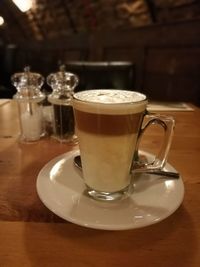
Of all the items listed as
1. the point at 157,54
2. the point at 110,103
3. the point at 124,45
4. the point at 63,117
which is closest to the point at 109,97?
the point at 110,103

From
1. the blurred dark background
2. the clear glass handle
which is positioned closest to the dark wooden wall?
the blurred dark background

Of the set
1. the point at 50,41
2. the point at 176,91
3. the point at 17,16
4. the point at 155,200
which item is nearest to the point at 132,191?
the point at 155,200

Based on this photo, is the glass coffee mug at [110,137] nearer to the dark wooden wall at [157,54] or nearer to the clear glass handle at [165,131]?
the clear glass handle at [165,131]

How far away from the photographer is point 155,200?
0.42 metres

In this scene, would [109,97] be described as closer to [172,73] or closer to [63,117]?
[63,117]

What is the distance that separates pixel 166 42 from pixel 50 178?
2435 millimetres

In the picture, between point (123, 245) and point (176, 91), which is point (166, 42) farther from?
point (123, 245)

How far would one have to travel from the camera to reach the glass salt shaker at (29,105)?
0.75 m

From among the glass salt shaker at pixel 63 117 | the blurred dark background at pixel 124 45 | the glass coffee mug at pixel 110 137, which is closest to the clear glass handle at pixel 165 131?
the glass coffee mug at pixel 110 137

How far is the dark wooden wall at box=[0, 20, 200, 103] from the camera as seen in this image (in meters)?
2.39

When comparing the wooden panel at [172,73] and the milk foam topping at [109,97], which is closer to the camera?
the milk foam topping at [109,97]

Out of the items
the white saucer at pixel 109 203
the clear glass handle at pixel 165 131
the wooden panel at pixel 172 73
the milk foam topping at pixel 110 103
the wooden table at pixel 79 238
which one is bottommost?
the wooden panel at pixel 172 73

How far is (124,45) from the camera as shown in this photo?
3.04 m

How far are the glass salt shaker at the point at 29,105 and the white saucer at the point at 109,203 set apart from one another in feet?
0.88
